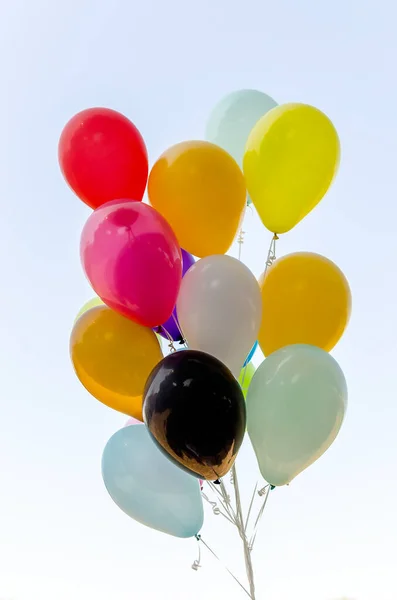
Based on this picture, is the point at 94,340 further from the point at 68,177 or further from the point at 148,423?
the point at 68,177

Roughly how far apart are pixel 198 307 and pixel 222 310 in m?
0.08

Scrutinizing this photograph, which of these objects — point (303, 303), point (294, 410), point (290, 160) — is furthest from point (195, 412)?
point (290, 160)

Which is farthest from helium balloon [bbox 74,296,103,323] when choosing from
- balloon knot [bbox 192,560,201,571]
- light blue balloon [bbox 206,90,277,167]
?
balloon knot [bbox 192,560,201,571]

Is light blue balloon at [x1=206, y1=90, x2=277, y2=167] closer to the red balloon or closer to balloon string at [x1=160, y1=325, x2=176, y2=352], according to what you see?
the red balloon

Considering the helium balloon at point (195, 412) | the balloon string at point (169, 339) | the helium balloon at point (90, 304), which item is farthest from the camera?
the helium balloon at point (90, 304)

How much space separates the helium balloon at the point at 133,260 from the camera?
1.90 m

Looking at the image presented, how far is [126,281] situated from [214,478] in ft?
2.04

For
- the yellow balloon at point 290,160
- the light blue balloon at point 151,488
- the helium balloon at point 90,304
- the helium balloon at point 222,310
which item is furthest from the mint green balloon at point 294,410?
the helium balloon at point 90,304

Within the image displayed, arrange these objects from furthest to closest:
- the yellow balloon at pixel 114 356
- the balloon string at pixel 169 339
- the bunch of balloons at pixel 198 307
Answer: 1. the balloon string at pixel 169 339
2. the yellow balloon at pixel 114 356
3. the bunch of balloons at pixel 198 307

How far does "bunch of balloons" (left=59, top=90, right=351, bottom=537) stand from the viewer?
74.0 inches

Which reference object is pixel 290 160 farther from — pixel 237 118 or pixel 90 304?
pixel 90 304

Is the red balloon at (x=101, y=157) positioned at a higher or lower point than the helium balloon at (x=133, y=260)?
higher

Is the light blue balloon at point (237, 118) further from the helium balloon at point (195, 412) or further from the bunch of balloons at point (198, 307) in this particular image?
the helium balloon at point (195, 412)

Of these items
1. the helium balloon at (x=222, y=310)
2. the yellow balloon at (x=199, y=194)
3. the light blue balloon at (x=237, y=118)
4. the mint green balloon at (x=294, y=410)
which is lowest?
the mint green balloon at (x=294, y=410)
